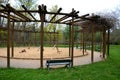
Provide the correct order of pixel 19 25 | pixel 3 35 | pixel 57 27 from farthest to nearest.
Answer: pixel 57 27
pixel 19 25
pixel 3 35

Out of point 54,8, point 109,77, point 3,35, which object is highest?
point 54,8

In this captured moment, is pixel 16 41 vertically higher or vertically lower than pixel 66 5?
lower

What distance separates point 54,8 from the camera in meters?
38.9

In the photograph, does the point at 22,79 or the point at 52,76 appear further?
the point at 52,76

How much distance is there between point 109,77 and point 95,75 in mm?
605

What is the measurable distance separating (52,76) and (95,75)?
6.12ft

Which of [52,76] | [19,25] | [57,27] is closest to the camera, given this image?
[52,76]

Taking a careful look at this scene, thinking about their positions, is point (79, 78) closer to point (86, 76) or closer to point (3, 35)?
point (86, 76)

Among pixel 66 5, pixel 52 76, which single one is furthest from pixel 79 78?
pixel 66 5

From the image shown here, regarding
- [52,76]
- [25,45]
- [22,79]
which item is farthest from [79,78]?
[25,45]

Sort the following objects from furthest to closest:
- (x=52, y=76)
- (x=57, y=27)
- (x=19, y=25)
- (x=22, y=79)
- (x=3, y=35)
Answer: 1. (x=57, y=27)
2. (x=19, y=25)
3. (x=3, y=35)
4. (x=52, y=76)
5. (x=22, y=79)

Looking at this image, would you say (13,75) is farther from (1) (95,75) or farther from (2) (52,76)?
(1) (95,75)

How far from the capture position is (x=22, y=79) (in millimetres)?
7930

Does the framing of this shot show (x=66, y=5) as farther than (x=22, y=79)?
Yes
